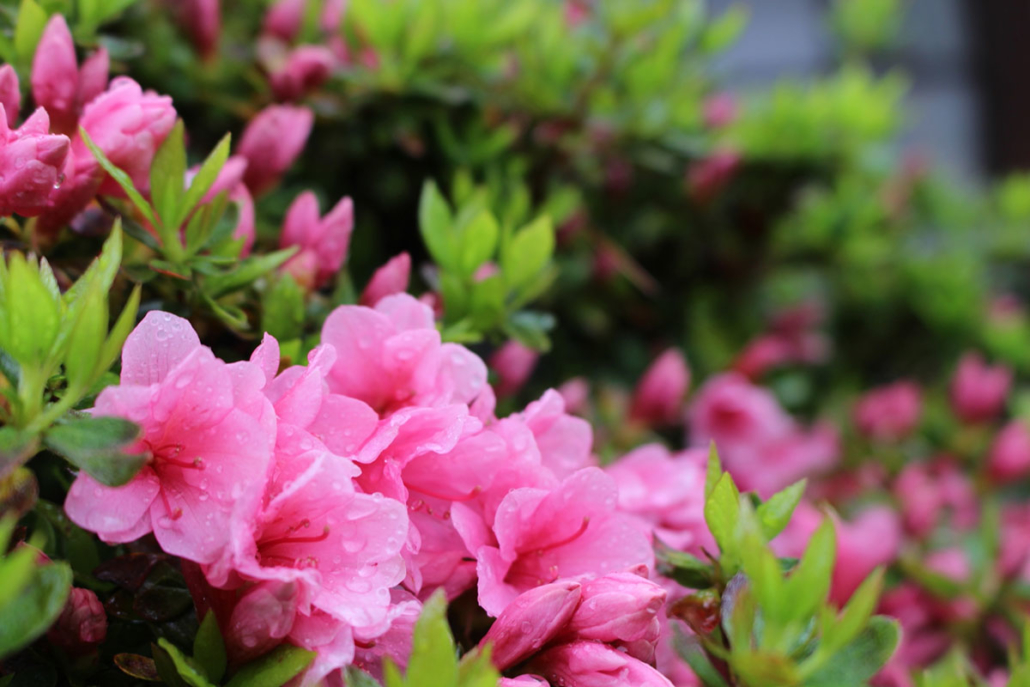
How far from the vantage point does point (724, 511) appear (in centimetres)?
56

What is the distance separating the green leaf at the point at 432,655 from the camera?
43 centimetres

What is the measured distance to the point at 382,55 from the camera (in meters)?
0.98

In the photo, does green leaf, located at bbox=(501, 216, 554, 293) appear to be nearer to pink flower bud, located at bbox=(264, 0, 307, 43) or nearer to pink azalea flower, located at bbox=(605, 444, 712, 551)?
pink azalea flower, located at bbox=(605, 444, 712, 551)

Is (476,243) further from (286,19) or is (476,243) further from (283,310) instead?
(286,19)

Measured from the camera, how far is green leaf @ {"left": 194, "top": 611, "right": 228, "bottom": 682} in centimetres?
48

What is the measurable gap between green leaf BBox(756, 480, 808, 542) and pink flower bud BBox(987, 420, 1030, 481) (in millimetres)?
1051

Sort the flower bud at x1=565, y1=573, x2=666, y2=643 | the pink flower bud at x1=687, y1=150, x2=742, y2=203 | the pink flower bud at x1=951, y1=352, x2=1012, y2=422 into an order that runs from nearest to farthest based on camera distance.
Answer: the flower bud at x1=565, y1=573, x2=666, y2=643 → the pink flower bud at x1=687, y1=150, x2=742, y2=203 → the pink flower bud at x1=951, y1=352, x2=1012, y2=422

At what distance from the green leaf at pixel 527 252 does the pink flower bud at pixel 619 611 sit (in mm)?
347

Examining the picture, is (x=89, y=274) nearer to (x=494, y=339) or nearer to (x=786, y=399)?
(x=494, y=339)

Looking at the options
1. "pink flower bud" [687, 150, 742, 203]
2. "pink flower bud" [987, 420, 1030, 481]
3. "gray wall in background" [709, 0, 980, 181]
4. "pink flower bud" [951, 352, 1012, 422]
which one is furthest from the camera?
"gray wall in background" [709, 0, 980, 181]

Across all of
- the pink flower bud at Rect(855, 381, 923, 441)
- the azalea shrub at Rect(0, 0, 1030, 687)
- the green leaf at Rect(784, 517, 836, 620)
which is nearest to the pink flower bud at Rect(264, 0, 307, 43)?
the azalea shrub at Rect(0, 0, 1030, 687)

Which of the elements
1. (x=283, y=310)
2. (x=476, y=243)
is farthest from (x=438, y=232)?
(x=283, y=310)

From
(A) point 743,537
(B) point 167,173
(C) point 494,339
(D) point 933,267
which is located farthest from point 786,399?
(B) point 167,173

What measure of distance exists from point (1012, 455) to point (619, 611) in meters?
1.24
